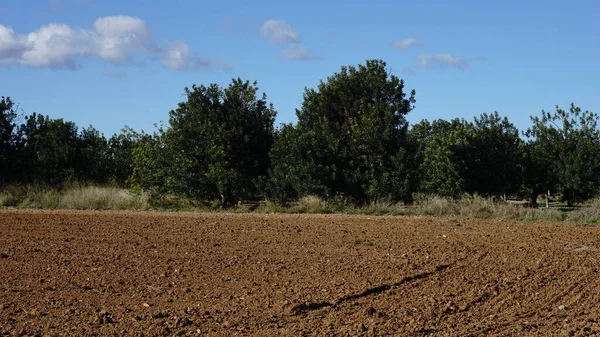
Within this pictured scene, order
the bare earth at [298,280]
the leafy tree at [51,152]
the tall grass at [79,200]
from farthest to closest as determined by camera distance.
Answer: the leafy tree at [51,152], the tall grass at [79,200], the bare earth at [298,280]

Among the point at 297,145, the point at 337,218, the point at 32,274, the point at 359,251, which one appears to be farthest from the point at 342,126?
the point at 32,274

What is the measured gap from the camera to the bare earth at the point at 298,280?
27.3 feet

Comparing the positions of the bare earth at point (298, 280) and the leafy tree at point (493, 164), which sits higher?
the leafy tree at point (493, 164)

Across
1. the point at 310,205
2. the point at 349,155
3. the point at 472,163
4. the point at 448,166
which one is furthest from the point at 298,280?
the point at 472,163

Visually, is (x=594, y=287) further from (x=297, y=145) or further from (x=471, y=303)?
(x=297, y=145)

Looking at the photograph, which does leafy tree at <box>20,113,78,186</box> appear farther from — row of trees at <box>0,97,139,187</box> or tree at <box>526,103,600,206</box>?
tree at <box>526,103,600,206</box>

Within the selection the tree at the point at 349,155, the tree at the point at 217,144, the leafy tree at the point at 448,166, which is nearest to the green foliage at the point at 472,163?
the leafy tree at the point at 448,166

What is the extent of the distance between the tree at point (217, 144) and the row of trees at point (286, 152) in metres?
0.04

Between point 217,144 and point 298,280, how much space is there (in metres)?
18.3

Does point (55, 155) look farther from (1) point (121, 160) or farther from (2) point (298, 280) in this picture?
(2) point (298, 280)

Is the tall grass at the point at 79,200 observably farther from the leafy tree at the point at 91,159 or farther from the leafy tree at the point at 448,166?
the leafy tree at the point at 448,166

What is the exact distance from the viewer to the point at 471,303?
9.46m

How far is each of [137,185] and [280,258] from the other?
1697 centimetres

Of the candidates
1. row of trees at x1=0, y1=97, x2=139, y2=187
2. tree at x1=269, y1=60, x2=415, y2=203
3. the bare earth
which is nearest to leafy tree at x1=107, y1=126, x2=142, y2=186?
row of trees at x1=0, y1=97, x2=139, y2=187
